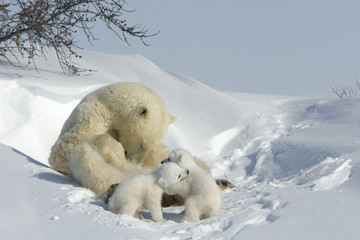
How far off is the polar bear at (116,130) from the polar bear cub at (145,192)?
0.73 m

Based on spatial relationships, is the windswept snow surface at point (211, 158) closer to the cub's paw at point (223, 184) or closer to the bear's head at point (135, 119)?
the cub's paw at point (223, 184)

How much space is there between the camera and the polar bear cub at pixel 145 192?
416cm

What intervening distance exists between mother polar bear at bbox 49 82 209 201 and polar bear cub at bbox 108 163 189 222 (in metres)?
0.72

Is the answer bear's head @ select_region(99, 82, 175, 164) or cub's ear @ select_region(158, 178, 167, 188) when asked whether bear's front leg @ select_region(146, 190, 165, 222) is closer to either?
cub's ear @ select_region(158, 178, 167, 188)

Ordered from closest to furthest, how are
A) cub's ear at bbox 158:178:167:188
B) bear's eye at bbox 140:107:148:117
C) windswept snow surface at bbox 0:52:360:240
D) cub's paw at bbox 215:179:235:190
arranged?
windswept snow surface at bbox 0:52:360:240
cub's ear at bbox 158:178:167:188
bear's eye at bbox 140:107:148:117
cub's paw at bbox 215:179:235:190

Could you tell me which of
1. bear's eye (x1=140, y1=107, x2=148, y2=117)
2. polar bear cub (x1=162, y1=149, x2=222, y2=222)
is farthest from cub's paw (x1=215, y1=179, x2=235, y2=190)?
polar bear cub (x1=162, y1=149, x2=222, y2=222)

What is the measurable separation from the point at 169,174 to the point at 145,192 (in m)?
0.23

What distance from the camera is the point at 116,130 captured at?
5375 mm

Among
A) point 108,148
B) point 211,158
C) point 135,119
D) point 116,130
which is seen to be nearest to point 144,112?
point 135,119

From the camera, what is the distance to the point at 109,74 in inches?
409

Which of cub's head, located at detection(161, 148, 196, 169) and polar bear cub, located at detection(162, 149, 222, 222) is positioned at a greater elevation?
cub's head, located at detection(161, 148, 196, 169)

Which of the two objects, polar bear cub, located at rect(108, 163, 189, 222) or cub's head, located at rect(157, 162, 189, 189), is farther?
cub's head, located at rect(157, 162, 189, 189)

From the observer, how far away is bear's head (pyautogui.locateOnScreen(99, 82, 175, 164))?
17.3 ft

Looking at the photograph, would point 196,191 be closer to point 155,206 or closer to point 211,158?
point 155,206
